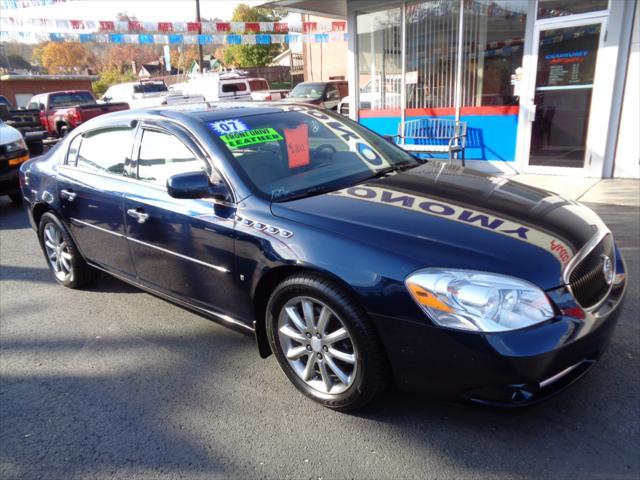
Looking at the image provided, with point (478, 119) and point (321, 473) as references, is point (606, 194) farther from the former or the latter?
point (321, 473)

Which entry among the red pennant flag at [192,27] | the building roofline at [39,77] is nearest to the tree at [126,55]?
the building roofline at [39,77]

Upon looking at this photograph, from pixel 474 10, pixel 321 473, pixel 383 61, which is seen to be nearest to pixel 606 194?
pixel 474 10

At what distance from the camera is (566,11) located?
7.38 m

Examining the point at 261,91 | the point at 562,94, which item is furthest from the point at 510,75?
the point at 261,91

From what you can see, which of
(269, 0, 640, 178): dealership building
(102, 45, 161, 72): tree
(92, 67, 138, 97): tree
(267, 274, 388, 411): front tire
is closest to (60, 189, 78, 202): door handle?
(267, 274, 388, 411): front tire

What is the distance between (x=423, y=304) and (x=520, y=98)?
702cm

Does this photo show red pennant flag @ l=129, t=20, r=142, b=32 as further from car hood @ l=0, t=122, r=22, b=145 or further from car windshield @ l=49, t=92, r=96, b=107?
car hood @ l=0, t=122, r=22, b=145

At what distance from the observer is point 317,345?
2.70m

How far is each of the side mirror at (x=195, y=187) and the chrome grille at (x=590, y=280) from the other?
1914 millimetres

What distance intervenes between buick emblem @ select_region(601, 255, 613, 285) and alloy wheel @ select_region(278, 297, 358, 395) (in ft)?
4.46

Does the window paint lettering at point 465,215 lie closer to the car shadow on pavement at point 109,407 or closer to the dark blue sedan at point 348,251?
the dark blue sedan at point 348,251

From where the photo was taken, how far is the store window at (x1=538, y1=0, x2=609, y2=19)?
23.3ft

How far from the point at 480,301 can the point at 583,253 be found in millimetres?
721

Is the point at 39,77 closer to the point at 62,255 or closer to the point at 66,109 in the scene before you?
the point at 66,109
